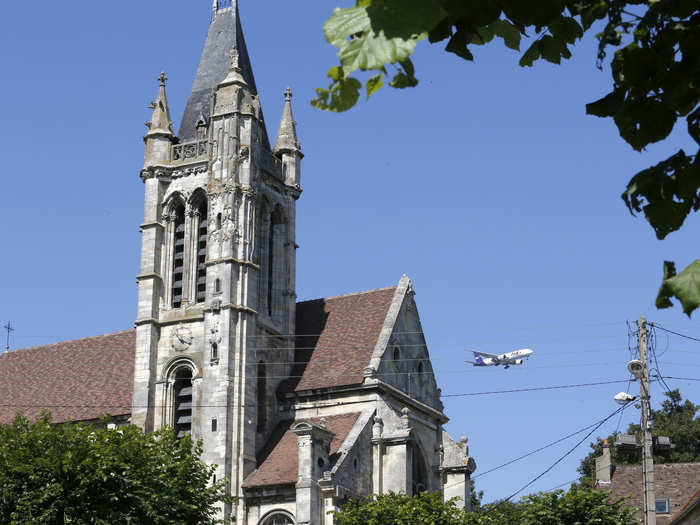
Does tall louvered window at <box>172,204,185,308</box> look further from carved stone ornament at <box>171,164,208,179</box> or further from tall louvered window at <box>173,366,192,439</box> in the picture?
tall louvered window at <box>173,366,192,439</box>

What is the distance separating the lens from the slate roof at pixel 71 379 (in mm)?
45969

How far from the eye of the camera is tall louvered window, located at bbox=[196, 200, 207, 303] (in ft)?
141

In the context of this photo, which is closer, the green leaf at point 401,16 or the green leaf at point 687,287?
the green leaf at point 401,16

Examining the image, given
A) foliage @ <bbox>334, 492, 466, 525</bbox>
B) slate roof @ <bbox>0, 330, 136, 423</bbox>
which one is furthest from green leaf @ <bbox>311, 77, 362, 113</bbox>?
slate roof @ <bbox>0, 330, 136, 423</bbox>

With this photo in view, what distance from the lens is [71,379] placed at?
4862 cm

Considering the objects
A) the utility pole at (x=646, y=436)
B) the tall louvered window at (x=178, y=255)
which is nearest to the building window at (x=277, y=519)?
the tall louvered window at (x=178, y=255)

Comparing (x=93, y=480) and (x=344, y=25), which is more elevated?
(x=93, y=480)

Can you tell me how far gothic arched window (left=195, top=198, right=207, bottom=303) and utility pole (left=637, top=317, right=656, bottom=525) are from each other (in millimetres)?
19517

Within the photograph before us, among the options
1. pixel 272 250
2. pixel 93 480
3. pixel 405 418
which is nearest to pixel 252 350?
pixel 272 250

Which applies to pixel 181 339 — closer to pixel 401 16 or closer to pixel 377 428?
pixel 377 428

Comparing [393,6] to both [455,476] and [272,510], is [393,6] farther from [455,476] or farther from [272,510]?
[455,476]

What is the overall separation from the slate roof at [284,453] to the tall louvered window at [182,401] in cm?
314

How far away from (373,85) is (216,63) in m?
43.3

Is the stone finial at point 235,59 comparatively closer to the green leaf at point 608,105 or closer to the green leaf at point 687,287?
the green leaf at point 608,105
